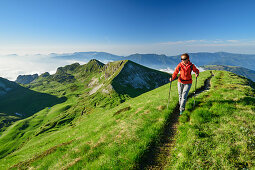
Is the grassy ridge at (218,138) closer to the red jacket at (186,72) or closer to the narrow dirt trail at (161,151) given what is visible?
the narrow dirt trail at (161,151)

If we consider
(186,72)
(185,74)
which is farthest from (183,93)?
(186,72)

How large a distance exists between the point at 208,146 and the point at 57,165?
450 inches

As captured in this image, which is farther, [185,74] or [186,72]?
[185,74]

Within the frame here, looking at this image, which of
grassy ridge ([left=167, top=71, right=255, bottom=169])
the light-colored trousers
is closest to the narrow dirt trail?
grassy ridge ([left=167, top=71, right=255, bottom=169])

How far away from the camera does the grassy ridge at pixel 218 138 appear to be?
6.31 metres

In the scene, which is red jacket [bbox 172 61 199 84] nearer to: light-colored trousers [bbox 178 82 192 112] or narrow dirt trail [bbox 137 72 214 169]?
light-colored trousers [bbox 178 82 192 112]

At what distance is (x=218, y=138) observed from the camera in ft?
25.5

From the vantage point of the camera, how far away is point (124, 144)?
9227 millimetres

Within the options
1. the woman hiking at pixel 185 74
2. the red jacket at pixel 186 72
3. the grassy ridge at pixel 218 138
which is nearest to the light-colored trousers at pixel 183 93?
the woman hiking at pixel 185 74

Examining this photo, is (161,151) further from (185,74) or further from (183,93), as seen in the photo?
(185,74)

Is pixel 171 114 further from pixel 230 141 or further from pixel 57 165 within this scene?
pixel 57 165

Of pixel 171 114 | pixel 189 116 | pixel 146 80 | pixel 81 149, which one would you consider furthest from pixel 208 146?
pixel 146 80

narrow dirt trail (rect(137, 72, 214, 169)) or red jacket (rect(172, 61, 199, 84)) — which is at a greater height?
red jacket (rect(172, 61, 199, 84))

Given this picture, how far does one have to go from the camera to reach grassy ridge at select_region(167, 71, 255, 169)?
631cm
